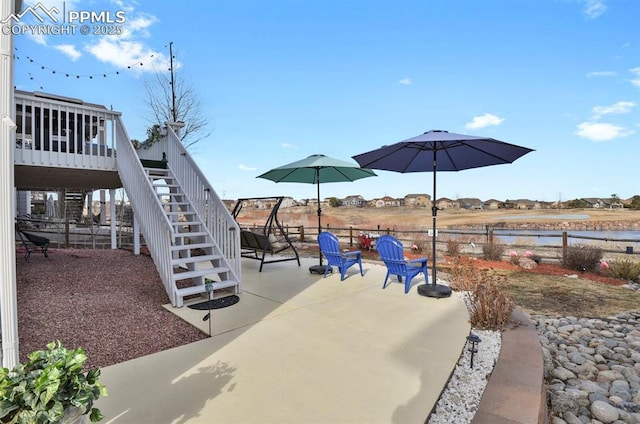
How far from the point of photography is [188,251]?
4.74 metres

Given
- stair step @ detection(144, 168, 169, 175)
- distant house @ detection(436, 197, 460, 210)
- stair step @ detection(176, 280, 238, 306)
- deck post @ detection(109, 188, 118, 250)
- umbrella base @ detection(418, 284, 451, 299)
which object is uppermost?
stair step @ detection(144, 168, 169, 175)

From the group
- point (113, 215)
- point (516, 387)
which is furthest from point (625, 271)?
point (113, 215)

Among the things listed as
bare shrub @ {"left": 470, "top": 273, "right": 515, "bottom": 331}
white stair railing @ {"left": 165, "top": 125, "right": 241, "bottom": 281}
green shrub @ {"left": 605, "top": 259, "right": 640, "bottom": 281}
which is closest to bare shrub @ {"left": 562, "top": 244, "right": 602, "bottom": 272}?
green shrub @ {"left": 605, "top": 259, "right": 640, "bottom": 281}

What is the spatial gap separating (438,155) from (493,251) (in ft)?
17.1

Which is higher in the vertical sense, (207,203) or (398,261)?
(207,203)

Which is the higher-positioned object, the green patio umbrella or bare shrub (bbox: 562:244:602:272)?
the green patio umbrella

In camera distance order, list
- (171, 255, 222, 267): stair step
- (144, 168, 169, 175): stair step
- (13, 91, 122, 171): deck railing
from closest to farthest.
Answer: (171, 255, 222, 267): stair step → (13, 91, 122, 171): deck railing → (144, 168, 169, 175): stair step

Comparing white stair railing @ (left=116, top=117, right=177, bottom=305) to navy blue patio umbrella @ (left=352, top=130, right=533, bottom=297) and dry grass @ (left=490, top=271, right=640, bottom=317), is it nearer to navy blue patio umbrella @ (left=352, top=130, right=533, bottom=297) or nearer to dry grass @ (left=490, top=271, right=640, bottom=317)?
navy blue patio umbrella @ (left=352, top=130, right=533, bottom=297)

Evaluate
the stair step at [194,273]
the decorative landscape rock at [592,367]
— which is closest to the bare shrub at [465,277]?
the decorative landscape rock at [592,367]

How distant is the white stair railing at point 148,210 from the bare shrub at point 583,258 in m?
8.42

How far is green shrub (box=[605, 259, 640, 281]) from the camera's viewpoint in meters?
6.20

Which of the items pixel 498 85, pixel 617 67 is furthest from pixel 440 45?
pixel 617 67

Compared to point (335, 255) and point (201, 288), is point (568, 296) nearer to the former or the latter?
point (335, 255)

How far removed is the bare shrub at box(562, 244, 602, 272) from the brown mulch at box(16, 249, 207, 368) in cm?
822
